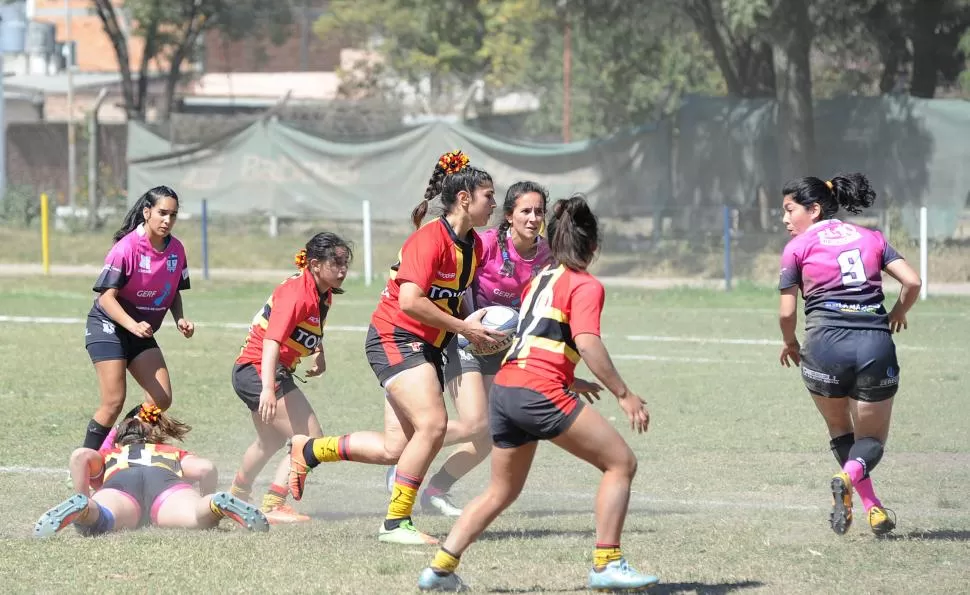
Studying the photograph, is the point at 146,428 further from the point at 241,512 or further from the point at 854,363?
the point at 854,363

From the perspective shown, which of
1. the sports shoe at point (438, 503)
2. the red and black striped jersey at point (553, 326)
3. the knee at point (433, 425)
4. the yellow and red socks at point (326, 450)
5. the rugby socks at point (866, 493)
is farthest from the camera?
the sports shoe at point (438, 503)

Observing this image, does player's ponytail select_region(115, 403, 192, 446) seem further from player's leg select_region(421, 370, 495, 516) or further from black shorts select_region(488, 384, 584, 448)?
black shorts select_region(488, 384, 584, 448)

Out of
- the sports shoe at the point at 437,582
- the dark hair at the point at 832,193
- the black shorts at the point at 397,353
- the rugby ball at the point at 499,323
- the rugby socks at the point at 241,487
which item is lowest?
the rugby socks at the point at 241,487

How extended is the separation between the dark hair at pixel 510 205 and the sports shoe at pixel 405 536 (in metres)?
1.77

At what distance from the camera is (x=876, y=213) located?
22047 mm

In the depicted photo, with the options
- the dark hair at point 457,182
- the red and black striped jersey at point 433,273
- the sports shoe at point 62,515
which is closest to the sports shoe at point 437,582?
the red and black striped jersey at point 433,273

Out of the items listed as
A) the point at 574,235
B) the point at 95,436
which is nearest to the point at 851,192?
the point at 574,235

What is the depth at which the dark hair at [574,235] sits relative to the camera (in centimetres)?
582

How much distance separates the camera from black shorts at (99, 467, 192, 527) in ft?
25.0

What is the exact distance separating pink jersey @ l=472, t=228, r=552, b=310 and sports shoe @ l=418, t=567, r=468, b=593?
2436 mm

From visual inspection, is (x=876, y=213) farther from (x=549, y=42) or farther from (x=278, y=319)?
(x=549, y=42)

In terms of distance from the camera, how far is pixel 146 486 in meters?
7.70

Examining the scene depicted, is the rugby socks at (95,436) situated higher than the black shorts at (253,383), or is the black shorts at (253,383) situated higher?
the black shorts at (253,383)

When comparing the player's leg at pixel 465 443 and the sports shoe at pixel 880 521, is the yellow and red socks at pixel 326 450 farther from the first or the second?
the sports shoe at pixel 880 521
